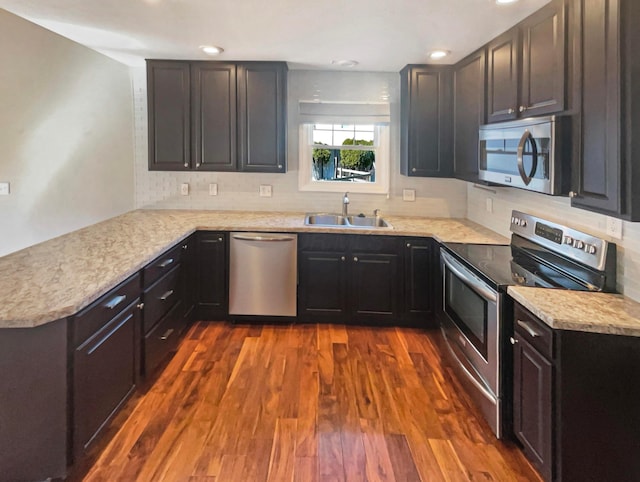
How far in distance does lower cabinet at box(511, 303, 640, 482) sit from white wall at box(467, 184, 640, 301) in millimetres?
399

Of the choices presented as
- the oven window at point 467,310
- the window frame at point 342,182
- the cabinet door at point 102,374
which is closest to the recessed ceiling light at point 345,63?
the window frame at point 342,182

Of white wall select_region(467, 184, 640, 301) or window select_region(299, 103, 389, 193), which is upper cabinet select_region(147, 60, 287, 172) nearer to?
window select_region(299, 103, 389, 193)

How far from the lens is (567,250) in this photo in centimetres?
244

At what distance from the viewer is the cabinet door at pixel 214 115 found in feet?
13.3

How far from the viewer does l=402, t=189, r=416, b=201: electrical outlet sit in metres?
4.48

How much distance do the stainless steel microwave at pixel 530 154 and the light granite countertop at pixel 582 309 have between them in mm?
500

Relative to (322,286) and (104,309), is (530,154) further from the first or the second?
(104,309)

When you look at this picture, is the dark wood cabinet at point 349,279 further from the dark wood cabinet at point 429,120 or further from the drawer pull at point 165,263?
the drawer pull at point 165,263

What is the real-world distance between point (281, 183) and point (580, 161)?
2.90m

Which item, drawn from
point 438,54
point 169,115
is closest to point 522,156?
point 438,54

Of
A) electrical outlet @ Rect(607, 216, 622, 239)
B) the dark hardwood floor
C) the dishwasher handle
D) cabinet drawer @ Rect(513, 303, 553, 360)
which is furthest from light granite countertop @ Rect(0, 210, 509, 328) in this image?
cabinet drawer @ Rect(513, 303, 553, 360)

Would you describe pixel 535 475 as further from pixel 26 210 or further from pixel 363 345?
pixel 26 210

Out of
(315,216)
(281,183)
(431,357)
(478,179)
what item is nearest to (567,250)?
(478,179)

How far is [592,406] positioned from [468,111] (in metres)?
2.42
